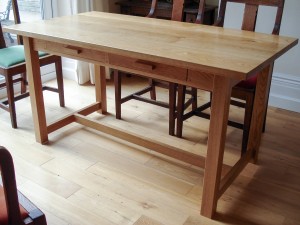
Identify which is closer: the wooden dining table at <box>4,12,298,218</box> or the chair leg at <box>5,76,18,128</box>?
the wooden dining table at <box>4,12,298,218</box>

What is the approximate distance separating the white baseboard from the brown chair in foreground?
97.4 inches

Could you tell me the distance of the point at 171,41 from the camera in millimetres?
1836

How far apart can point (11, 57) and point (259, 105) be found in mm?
1774

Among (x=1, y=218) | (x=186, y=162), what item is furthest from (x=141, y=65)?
(x=1, y=218)

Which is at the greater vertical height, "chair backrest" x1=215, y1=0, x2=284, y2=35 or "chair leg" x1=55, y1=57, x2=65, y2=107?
"chair backrest" x1=215, y1=0, x2=284, y2=35

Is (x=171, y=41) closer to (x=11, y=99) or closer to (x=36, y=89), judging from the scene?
(x=36, y=89)

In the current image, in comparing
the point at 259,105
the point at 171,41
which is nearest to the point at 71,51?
the point at 171,41

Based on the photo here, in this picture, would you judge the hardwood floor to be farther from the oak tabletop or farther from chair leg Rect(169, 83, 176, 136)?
the oak tabletop

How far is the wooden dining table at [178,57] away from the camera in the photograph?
1543 mm

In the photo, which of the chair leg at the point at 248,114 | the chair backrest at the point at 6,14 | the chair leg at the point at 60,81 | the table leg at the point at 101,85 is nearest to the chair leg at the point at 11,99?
the chair leg at the point at 60,81

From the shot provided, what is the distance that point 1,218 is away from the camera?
102 centimetres

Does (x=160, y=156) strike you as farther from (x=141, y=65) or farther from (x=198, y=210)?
(x=141, y=65)

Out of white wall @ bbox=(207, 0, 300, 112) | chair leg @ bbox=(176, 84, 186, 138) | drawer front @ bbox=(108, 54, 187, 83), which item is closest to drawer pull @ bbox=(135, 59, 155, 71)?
drawer front @ bbox=(108, 54, 187, 83)

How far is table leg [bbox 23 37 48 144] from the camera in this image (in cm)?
220
